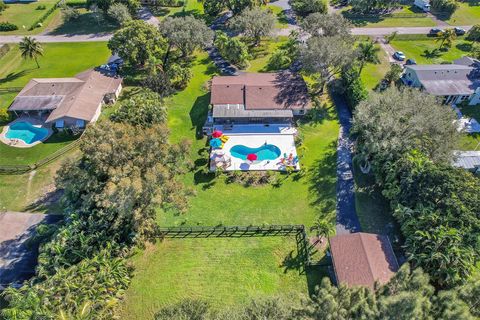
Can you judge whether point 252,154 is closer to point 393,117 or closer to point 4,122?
point 393,117

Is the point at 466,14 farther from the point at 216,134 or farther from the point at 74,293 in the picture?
the point at 74,293

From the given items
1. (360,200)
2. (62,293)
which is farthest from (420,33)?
(62,293)

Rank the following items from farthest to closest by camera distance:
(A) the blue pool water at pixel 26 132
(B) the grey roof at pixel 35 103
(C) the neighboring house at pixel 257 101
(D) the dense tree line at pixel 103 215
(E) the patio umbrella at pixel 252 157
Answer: (B) the grey roof at pixel 35 103 < (C) the neighboring house at pixel 257 101 < (A) the blue pool water at pixel 26 132 < (E) the patio umbrella at pixel 252 157 < (D) the dense tree line at pixel 103 215

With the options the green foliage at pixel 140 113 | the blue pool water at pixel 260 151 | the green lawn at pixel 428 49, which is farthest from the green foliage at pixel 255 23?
the blue pool water at pixel 260 151

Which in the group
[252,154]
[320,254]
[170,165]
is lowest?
[320,254]

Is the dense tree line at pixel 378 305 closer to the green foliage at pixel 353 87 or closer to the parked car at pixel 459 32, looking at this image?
the green foliage at pixel 353 87

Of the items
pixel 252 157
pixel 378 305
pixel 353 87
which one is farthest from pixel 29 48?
pixel 378 305
